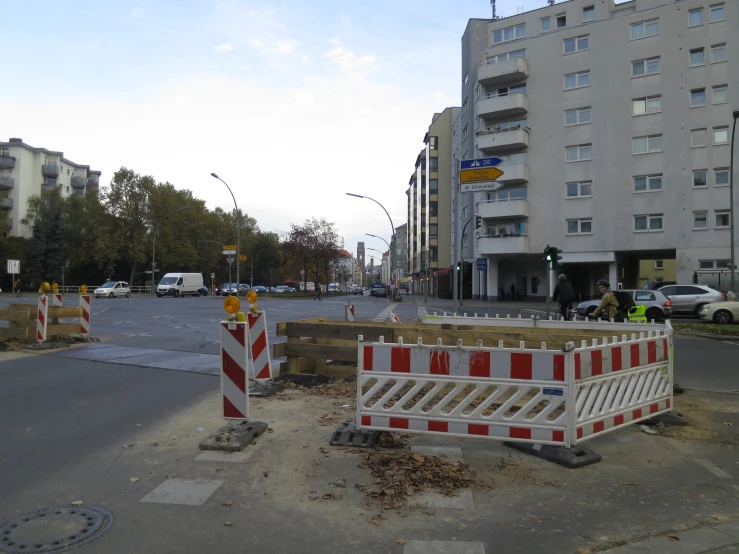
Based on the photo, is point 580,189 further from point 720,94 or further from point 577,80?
point 720,94

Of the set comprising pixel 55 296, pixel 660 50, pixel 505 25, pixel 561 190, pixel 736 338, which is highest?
pixel 505 25

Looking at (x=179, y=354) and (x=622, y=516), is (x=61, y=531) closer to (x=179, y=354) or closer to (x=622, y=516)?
(x=622, y=516)

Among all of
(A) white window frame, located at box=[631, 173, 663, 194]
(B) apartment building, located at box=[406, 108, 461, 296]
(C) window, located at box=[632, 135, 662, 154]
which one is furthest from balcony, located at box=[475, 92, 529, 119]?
(B) apartment building, located at box=[406, 108, 461, 296]

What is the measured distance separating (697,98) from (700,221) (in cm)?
830

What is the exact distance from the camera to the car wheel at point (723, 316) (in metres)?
21.6

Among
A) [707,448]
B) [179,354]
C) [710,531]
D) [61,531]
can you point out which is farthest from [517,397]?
[179,354]

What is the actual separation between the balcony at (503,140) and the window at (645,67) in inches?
323

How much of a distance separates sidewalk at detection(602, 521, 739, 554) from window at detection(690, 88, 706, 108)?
4078 centimetres

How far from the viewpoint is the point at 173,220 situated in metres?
65.9

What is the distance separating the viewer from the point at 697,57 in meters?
36.8

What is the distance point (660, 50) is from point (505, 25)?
13050 millimetres

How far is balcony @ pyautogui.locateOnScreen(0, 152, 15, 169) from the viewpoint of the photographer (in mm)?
74688

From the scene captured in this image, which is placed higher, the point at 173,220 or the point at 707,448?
the point at 173,220

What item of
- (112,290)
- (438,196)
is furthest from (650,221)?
(112,290)
